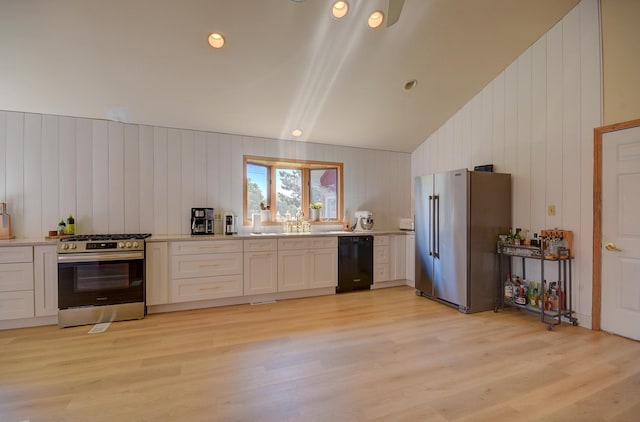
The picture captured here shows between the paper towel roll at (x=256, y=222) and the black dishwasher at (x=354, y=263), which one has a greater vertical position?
the paper towel roll at (x=256, y=222)

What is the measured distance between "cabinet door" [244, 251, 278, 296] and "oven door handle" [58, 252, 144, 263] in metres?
1.26

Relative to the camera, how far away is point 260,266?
4.03 metres

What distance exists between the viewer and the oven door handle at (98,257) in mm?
3182

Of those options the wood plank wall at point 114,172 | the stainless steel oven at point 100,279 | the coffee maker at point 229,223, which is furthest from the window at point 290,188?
the stainless steel oven at point 100,279

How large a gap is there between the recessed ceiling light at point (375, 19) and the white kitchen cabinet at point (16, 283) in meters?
4.28

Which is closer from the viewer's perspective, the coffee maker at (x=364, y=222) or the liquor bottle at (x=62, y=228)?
the liquor bottle at (x=62, y=228)

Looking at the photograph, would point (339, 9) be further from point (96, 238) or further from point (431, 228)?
point (96, 238)

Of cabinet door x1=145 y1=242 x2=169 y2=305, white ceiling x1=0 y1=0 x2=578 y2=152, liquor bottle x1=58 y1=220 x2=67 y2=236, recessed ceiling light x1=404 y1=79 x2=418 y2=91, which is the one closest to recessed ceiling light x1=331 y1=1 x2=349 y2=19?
white ceiling x1=0 y1=0 x2=578 y2=152

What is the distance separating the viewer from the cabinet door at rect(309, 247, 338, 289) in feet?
14.2

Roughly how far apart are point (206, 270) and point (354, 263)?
2162mm

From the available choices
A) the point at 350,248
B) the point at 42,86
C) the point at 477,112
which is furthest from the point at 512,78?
the point at 42,86

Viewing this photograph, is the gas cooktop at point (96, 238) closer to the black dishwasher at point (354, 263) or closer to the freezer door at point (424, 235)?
the black dishwasher at point (354, 263)

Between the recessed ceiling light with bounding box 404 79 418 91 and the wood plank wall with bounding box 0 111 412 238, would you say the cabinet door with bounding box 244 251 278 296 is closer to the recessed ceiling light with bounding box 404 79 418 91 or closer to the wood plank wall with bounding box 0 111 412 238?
the wood plank wall with bounding box 0 111 412 238

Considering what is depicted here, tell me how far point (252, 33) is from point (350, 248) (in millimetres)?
3089
